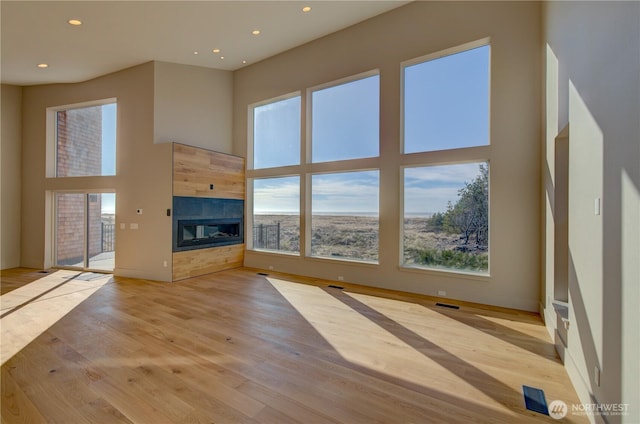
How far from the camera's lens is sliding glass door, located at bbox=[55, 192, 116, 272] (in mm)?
6297

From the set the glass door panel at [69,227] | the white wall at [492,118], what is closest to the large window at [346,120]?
the white wall at [492,118]

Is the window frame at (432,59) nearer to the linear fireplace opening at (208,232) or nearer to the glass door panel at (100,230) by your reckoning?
the linear fireplace opening at (208,232)

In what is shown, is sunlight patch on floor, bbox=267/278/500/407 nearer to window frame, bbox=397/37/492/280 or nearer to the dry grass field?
window frame, bbox=397/37/492/280

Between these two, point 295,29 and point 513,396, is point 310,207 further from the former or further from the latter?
point 513,396

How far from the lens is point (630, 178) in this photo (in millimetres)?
1461

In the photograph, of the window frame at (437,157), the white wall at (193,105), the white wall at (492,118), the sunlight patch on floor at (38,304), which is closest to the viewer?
the sunlight patch on floor at (38,304)

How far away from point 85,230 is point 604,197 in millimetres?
8532

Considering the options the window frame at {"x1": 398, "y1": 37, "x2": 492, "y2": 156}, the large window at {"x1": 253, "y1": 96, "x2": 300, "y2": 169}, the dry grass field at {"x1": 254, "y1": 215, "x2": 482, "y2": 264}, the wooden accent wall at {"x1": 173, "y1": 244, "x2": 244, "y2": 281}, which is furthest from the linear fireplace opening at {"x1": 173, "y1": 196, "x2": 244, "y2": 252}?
the window frame at {"x1": 398, "y1": 37, "x2": 492, "y2": 156}

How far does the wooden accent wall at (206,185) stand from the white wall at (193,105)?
23.9 inches

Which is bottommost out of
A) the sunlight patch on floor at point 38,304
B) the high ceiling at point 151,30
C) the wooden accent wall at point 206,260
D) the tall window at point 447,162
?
the sunlight patch on floor at point 38,304

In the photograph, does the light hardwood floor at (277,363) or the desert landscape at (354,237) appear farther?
the desert landscape at (354,237)

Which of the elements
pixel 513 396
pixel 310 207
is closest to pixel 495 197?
pixel 513 396

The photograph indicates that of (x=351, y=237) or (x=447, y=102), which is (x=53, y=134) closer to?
(x=351, y=237)

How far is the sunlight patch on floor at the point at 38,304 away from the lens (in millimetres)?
3020
